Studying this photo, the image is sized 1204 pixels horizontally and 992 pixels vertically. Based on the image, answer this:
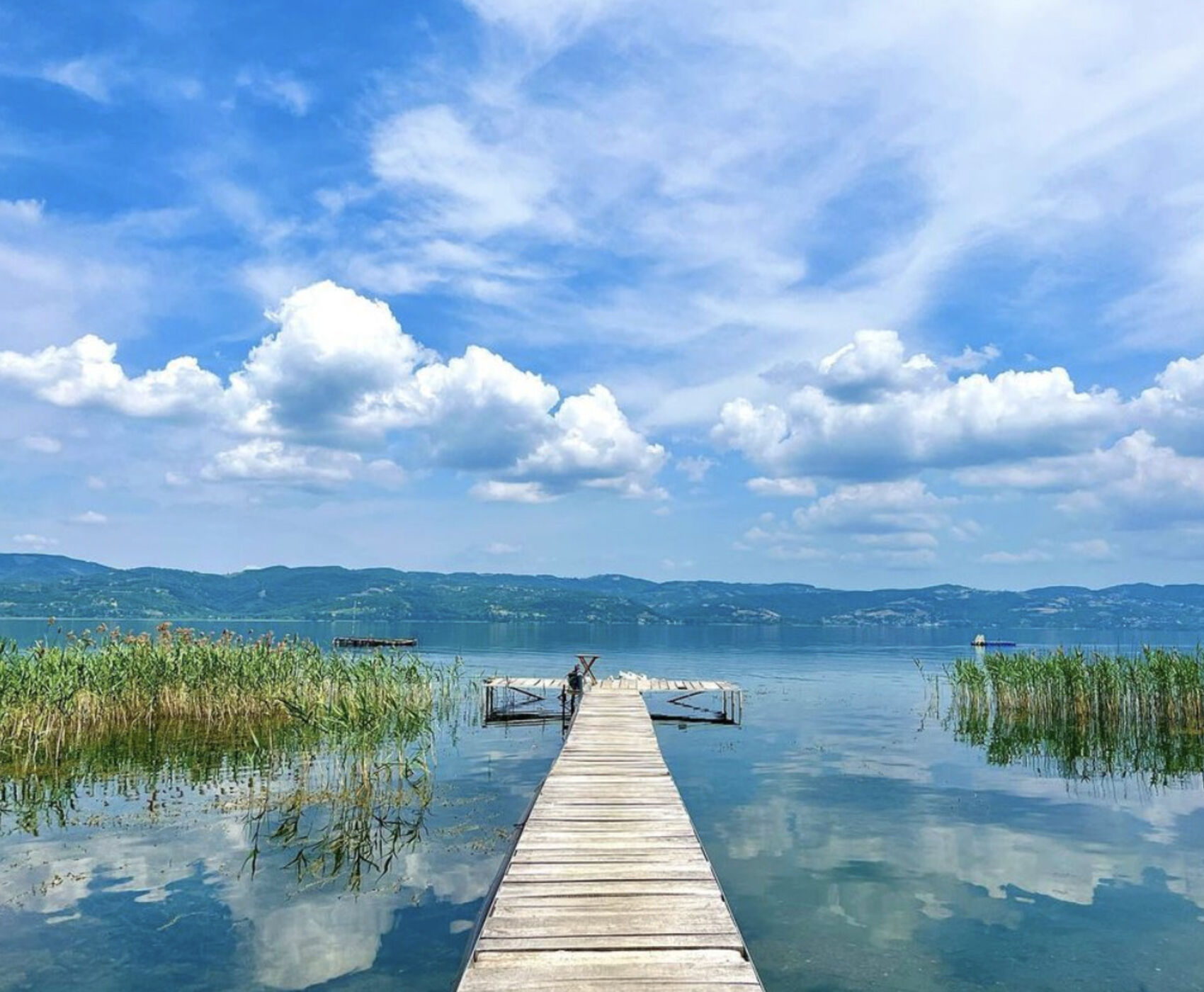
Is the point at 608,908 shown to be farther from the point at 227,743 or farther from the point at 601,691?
the point at 601,691

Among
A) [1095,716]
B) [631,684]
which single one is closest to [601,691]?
[631,684]

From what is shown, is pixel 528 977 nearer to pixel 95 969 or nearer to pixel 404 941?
pixel 404 941

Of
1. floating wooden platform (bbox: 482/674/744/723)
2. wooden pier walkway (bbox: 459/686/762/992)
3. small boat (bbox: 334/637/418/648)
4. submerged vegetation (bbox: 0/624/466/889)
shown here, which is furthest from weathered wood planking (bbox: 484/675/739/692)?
small boat (bbox: 334/637/418/648)

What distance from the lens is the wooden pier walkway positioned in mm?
7812

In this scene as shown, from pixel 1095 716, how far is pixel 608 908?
3186 cm

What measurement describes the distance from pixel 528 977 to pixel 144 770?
1962cm

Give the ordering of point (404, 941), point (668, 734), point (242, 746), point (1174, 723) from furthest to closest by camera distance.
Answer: point (668, 734) → point (1174, 723) → point (242, 746) → point (404, 941)

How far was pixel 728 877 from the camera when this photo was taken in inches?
616

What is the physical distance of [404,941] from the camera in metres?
12.4

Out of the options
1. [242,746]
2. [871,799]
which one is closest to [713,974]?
[871,799]

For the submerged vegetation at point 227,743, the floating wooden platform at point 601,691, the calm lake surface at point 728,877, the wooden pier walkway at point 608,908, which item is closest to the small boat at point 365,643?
the floating wooden platform at point 601,691

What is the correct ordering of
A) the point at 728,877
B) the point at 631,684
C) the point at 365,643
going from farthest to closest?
the point at 365,643 → the point at 631,684 → the point at 728,877

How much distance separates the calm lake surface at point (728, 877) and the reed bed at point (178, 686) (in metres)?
2.99

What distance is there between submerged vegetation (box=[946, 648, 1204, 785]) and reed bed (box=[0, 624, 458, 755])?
882 inches
